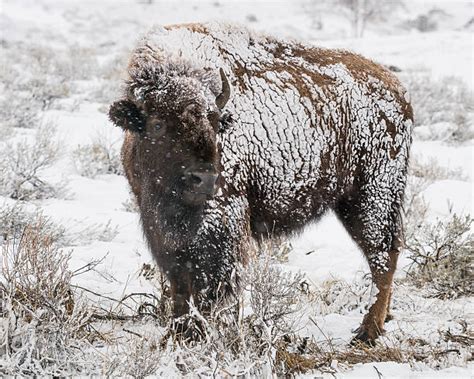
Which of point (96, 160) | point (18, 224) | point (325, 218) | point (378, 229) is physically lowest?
point (96, 160)

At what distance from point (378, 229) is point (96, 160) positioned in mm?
4666

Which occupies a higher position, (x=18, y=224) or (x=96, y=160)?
(x=18, y=224)

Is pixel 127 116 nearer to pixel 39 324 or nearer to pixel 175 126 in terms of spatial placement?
pixel 175 126

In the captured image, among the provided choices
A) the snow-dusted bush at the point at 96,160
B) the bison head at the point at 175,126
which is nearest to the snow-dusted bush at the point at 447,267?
the bison head at the point at 175,126

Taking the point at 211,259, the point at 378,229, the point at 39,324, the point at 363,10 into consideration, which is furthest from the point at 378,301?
the point at 363,10

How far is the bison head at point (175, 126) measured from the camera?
3.36m

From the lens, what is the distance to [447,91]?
536 inches

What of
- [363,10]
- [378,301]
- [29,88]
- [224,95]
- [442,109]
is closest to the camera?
[224,95]

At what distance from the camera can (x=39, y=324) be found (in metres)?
3.19

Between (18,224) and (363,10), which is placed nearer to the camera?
(18,224)

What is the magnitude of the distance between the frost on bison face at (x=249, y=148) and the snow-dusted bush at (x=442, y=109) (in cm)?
603

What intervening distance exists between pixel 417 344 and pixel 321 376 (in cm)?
91

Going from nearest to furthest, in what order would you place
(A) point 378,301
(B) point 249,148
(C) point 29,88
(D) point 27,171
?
(B) point 249,148, (A) point 378,301, (D) point 27,171, (C) point 29,88

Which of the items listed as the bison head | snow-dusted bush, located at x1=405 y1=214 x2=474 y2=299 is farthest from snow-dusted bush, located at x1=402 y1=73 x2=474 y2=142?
the bison head
